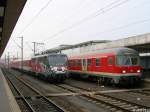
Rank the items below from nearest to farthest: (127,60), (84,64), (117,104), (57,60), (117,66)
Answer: (117,104)
(117,66)
(127,60)
(57,60)
(84,64)

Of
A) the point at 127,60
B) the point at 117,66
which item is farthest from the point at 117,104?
the point at 127,60

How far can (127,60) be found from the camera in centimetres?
2256

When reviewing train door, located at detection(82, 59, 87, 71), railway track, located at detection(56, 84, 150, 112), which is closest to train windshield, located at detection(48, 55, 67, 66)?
train door, located at detection(82, 59, 87, 71)

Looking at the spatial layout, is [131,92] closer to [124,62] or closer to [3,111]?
[124,62]

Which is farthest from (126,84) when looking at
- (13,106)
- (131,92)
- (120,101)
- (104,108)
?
(13,106)

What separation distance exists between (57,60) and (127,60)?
8.20m

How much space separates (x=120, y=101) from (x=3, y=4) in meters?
7.76

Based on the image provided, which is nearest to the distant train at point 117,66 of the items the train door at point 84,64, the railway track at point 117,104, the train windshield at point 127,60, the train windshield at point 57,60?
the train windshield at point 127,60

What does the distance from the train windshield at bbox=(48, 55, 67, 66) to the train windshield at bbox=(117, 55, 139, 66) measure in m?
7.60

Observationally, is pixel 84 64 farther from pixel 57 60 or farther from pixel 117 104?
pixel 117 104

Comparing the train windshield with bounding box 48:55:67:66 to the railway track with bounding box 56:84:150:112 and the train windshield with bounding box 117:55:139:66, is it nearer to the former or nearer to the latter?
the train windshield with bounding box 117:55:139:66

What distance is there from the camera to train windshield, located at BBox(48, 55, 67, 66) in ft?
92.6

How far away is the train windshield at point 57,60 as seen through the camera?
28219 mm

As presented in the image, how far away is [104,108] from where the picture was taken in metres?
13.7
